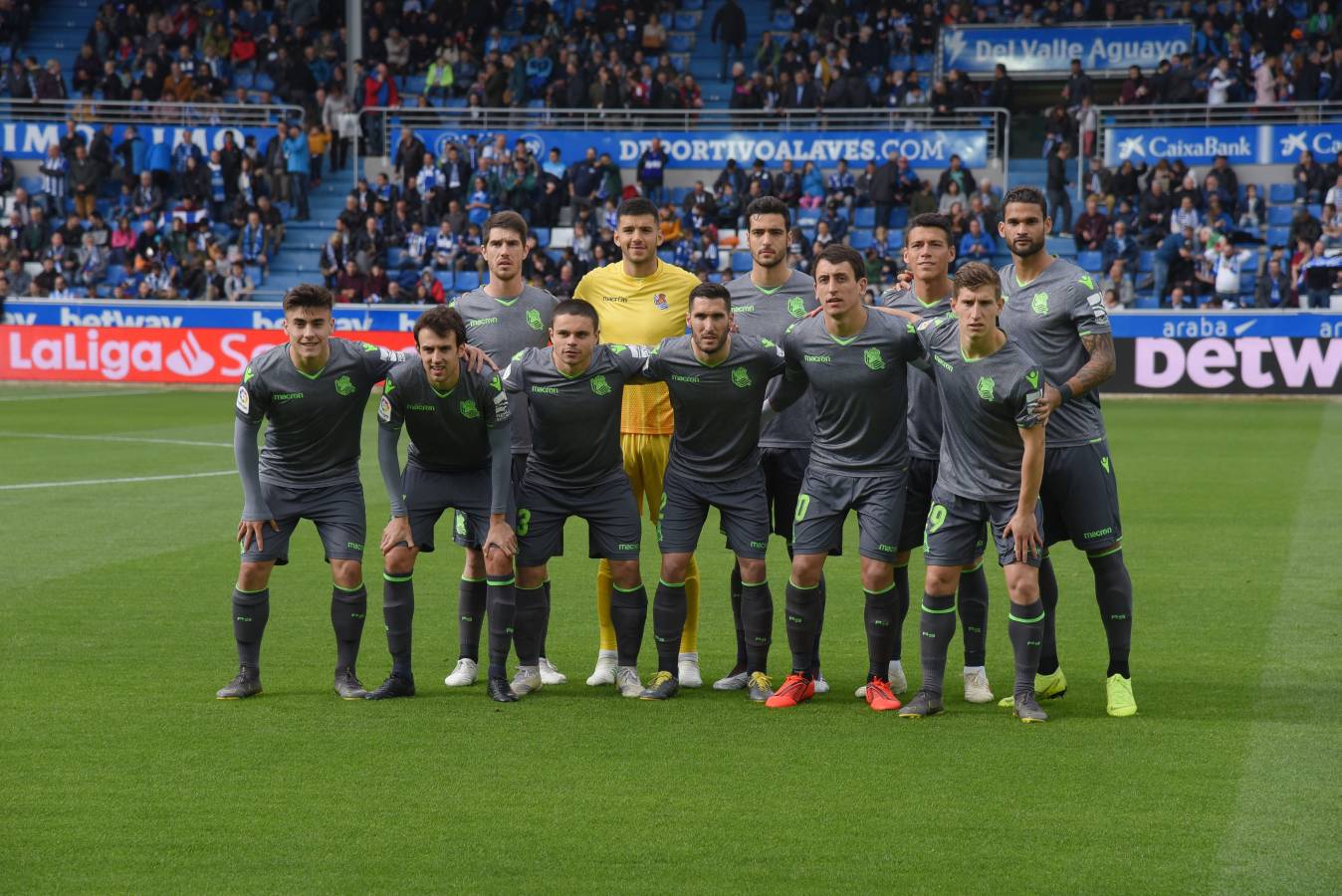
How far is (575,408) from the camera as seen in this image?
25.5 feet

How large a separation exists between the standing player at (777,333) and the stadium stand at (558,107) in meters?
19.1

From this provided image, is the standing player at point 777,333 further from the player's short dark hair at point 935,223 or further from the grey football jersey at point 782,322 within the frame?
the player's short dark hair at point 935,223

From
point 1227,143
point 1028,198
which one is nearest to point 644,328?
point 1028,198

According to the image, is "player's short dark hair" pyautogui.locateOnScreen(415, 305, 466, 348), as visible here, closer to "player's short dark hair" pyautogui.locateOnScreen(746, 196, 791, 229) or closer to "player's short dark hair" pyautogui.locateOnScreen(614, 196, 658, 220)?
"player's short dark hair" pyautogui.locateOnScreen(614, 196, 658, 220)

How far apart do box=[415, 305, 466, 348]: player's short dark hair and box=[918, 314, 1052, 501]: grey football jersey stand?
2.17 metres

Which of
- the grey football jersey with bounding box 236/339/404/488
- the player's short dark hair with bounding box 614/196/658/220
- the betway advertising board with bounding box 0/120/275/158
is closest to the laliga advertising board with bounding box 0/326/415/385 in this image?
the betway advertising board with bounding box 0/120/275/158

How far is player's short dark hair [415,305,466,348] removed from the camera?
296 inches

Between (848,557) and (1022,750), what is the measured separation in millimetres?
5514

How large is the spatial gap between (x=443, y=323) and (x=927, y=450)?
8.10 feet

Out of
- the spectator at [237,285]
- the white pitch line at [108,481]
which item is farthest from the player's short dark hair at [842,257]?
the spectator at [237,285]

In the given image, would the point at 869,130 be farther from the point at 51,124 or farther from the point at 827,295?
the point at 827,295

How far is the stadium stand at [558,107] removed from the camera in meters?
28.5

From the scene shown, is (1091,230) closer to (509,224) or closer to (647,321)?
(647,321)

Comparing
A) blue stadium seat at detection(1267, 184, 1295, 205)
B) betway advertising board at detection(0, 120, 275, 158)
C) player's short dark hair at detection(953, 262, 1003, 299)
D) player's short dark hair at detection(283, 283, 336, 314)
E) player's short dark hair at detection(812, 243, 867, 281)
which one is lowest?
player's short dark hair at detection(283, 283, 336, 314)
